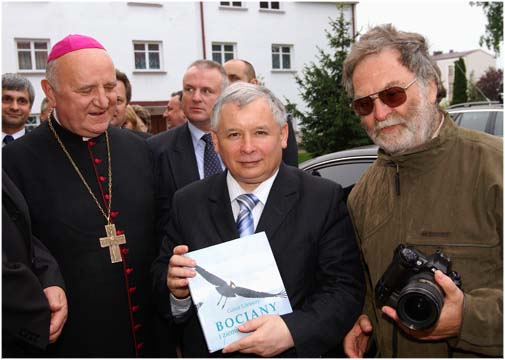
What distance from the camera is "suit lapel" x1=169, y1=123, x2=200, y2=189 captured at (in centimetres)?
339

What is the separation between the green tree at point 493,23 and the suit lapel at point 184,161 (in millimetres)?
22532

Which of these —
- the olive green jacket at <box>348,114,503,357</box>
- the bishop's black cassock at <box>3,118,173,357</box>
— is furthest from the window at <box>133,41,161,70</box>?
the olive green jacket at <box>348,114,503,357</box>

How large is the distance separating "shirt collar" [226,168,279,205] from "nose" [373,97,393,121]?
1.75ft

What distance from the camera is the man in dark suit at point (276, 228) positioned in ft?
6.80

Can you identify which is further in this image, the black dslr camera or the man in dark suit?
the man in dark suit

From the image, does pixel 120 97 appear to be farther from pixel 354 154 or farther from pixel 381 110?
pixel 381 110

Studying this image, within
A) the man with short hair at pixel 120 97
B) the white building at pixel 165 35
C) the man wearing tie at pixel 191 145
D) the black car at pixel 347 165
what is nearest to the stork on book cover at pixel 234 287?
the man wearing tie at pixel 191 145

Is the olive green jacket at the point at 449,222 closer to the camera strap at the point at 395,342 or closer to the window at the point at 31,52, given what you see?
the camera strap at the point at 395,342

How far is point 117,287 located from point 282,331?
130 centimetres

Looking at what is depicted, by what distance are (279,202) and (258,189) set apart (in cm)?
13

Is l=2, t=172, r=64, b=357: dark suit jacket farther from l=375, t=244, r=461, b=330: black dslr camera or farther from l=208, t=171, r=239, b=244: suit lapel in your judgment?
l=375, t=244, r=461, b=330: black dslr camera

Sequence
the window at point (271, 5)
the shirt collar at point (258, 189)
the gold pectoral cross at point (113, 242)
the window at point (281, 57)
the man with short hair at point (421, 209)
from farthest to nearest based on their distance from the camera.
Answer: the window at point (281, 57), the window at point (271, 5), the gold pectoral cross at point (113, 242), the shirt collar at point (258, 189), the man with short hair at point (421, 209)

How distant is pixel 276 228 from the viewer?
2.13m

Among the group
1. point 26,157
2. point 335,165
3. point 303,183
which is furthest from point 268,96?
point 335,165
